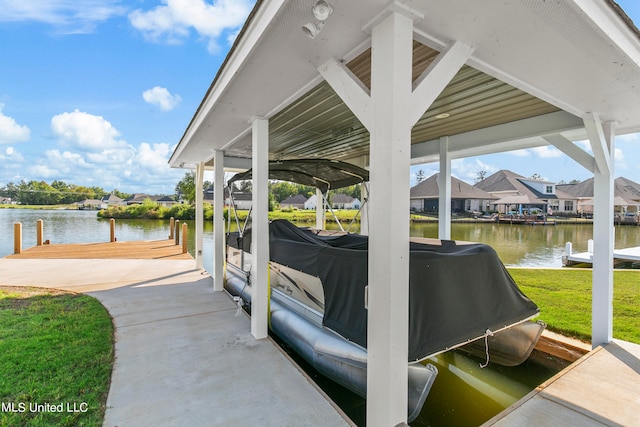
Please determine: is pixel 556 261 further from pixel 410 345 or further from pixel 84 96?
pixel 84 96

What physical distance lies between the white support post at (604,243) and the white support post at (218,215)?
4.87 meters

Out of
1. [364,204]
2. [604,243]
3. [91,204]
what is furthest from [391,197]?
[91,204]

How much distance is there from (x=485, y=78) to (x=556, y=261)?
380 inches

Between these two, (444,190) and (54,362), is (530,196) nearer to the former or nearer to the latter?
(444,190)

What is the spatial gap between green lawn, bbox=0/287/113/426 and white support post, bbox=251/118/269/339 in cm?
139

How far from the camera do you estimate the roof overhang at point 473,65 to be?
155 cm

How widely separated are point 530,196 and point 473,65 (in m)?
32.6

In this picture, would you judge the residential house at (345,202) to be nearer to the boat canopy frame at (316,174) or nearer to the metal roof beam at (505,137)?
the boat canopy frame at (316,174)

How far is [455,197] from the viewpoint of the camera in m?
27.1

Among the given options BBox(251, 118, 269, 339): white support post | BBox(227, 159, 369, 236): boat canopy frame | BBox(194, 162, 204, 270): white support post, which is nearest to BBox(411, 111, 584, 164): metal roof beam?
BBox(227, 159, 369, 236): boat canopy frame

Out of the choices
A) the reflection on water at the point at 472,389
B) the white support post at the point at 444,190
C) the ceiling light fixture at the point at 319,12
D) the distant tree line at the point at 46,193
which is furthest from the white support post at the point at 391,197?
the distant tree line at the point at 46,193

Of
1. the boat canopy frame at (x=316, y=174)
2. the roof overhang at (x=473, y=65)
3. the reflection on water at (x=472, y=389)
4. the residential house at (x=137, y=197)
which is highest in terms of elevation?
the residential house at (x=137, y=197)

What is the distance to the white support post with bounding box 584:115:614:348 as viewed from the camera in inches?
122

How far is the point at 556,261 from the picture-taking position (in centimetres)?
960
